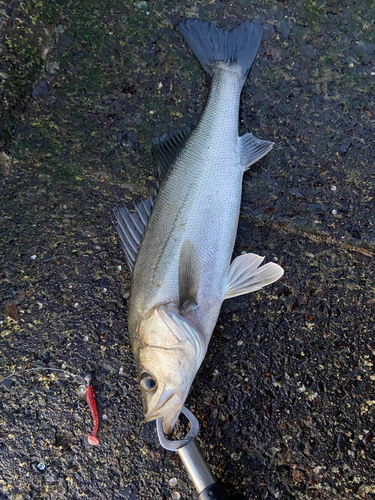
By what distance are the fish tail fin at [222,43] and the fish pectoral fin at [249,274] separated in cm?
135

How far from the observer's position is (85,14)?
8.54ft

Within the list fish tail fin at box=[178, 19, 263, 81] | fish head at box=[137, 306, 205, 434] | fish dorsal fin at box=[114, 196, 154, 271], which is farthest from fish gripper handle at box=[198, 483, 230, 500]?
fish tail fin at box=[178, 19, 263, 81]

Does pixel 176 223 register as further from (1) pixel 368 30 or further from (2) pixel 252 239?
(1) pixel 368 30

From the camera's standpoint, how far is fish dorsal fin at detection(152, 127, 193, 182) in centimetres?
232

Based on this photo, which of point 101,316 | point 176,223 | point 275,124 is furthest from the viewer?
point 275,124

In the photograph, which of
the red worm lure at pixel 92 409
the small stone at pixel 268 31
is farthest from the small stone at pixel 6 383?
the small stone at pixel 268 31

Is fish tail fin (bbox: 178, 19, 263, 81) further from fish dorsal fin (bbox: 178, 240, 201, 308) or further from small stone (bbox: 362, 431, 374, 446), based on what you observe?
small stone (bbox: 362, 431, 374, 446)

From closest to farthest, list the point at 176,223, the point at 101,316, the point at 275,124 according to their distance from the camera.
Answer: the point at 176,223, the point at 101,316, the point at 275,124

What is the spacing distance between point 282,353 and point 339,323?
0.41 meters

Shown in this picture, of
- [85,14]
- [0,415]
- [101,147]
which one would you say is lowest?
[0,415]

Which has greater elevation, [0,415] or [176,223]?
[176,223]

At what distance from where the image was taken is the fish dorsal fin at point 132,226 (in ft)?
7.04

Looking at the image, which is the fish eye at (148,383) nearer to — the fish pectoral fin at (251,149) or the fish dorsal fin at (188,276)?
the fish dorsal fin at (188,276)

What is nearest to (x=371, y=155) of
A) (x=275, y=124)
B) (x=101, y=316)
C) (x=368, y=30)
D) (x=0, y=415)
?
(x=275, y=124)
